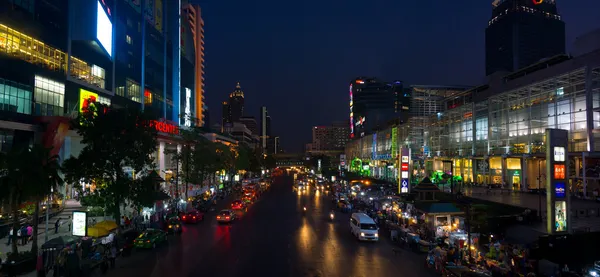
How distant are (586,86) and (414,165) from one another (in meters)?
45.8

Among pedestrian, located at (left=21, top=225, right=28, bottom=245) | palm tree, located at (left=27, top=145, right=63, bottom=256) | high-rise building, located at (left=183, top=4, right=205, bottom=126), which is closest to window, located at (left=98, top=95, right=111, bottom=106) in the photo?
pedestrian, located at (left=21, top=225, right=28, bottom=245)

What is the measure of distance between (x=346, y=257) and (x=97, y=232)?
51.1 ft

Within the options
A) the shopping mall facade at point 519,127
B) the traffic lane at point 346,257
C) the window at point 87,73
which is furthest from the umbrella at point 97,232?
the shopping mall facade at point 519,127

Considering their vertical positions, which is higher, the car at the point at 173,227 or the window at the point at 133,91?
the window at the point at 133,91

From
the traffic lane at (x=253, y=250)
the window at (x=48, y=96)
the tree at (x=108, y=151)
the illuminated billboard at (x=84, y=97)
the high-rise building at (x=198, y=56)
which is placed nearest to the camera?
the traffic lane at (x=253, y=250)

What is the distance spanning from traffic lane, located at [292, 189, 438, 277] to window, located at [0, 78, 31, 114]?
1042 inches

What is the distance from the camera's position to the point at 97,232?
79.8 feet

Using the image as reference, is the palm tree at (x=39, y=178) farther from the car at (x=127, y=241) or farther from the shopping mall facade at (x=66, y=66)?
the car at (x=127, y=241)

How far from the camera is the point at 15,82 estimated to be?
33188mm

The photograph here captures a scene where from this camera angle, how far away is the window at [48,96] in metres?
36.3

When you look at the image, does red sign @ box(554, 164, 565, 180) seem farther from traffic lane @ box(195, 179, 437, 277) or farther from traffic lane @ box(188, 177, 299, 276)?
traffic lane @ box(188, 177, 299, 276)

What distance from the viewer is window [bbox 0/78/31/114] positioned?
31984 millimetres

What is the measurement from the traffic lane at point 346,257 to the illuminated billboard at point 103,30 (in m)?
34.0

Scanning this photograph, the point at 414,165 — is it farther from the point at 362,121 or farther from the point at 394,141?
the point at 362,121
